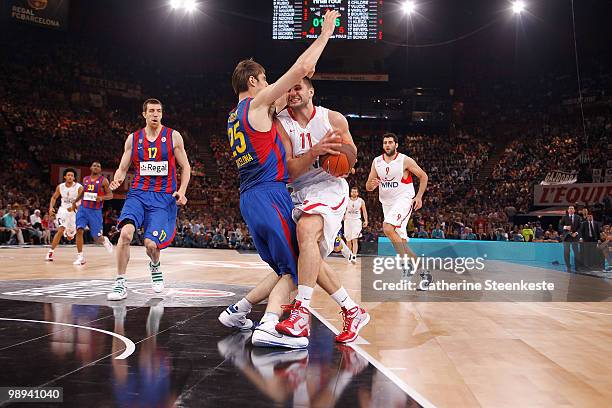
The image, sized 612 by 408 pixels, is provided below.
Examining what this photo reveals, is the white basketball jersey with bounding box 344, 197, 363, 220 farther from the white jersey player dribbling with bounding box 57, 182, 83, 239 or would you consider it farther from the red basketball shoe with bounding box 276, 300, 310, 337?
the red basketball shoe with bounding box 276, 300, 310, 337

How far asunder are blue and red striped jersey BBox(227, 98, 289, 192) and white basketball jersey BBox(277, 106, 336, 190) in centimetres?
13

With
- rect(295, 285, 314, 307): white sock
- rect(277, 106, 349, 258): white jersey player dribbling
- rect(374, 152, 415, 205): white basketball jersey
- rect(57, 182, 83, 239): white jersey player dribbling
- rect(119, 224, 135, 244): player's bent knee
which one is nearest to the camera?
rect(295, 285, 314, 307): white sock

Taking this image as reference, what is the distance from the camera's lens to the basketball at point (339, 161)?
3.68 meters

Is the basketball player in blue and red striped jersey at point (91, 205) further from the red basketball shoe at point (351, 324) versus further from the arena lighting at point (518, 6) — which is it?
the arena lighting at point (518, 6)

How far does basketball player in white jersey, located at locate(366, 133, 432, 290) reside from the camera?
7.72m

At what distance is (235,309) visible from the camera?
3943 millimetres

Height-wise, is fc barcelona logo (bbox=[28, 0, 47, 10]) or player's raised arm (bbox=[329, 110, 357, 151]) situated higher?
fc barcelona logo (bbox=[28, 0, 47, 10])

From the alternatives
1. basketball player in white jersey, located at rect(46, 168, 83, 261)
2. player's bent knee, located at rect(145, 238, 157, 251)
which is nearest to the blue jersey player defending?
player's bent knee, located at rect(145, 238, 157, 251)

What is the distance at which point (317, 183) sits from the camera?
393cm

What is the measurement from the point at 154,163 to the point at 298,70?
2.92m

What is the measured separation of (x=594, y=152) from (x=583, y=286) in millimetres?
16520

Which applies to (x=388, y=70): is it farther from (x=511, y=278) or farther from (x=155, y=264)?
(x=155, y=264)

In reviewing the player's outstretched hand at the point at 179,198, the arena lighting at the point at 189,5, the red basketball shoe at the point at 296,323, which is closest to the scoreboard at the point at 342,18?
the arena lighting at the point at 189,5

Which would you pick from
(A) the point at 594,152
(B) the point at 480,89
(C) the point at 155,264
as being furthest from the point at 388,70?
(C) the point at 155,264
